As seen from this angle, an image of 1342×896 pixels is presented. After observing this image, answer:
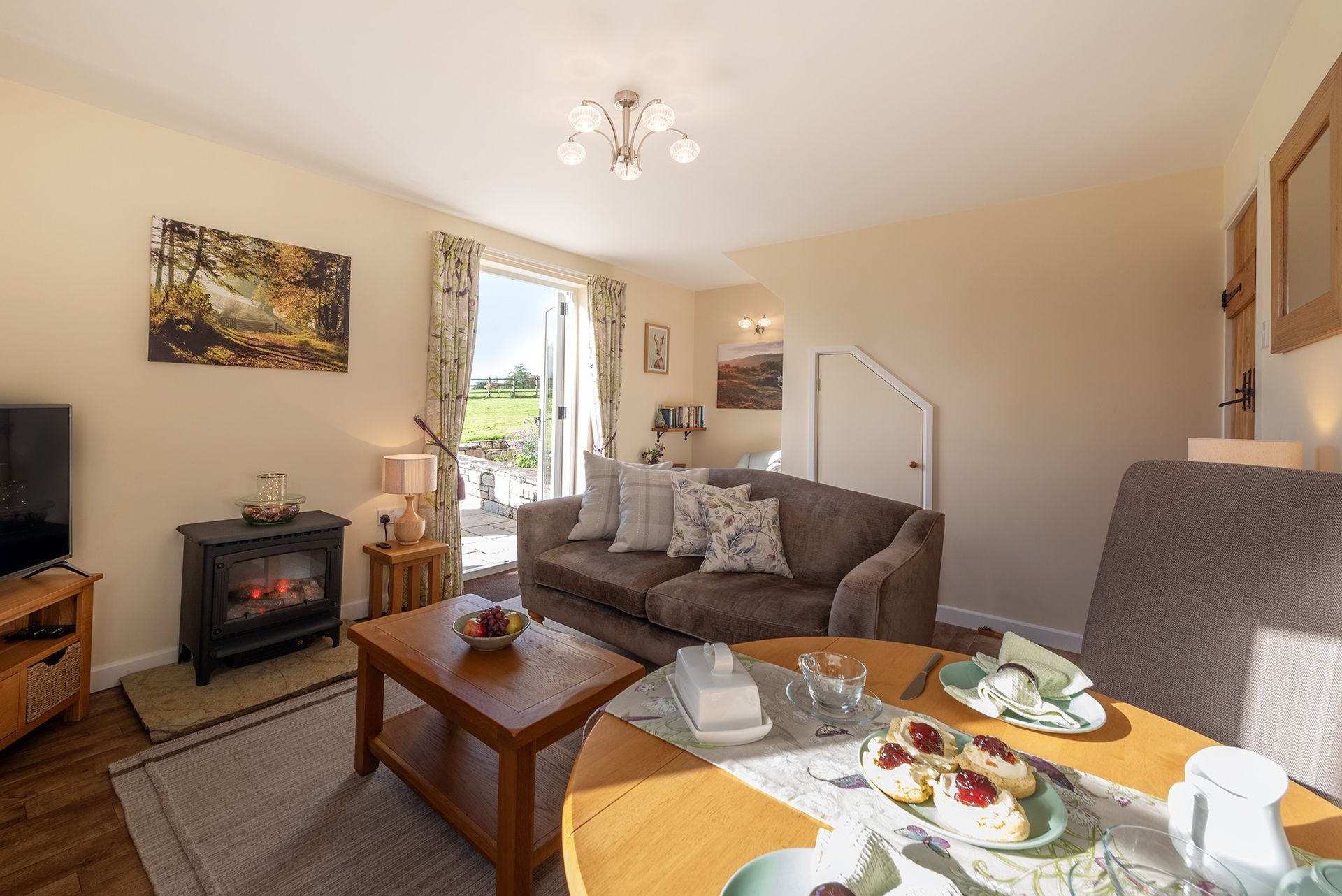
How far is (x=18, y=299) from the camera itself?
2.30 meters

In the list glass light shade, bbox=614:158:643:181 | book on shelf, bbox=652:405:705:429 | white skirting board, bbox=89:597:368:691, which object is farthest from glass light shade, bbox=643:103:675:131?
book on shelf, bbox=652:405:705:429

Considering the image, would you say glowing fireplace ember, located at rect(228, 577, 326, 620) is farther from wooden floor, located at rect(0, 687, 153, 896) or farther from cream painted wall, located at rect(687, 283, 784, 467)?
cream painted wall, located at rect(687, 283, 784, 467)

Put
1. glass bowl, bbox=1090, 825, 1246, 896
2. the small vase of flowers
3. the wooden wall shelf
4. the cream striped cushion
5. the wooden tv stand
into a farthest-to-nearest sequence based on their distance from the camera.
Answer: the wooden wall shelf → the small vase of flowers → the cream striped cushion → the wooden tv stand → glass bowl, bbox=1090, 825, 1246, 896

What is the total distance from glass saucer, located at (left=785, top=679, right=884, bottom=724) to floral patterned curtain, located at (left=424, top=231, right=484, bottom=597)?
10.1ft

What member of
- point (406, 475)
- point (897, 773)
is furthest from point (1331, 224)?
point (406, 475)

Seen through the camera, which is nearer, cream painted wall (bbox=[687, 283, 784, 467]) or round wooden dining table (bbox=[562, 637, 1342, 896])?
round wooden dining table (bbox=[562, 637, 1342, 896])

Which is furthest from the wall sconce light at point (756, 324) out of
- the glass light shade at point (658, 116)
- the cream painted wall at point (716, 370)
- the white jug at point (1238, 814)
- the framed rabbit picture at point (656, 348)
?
the white jug at point (1238, 814)

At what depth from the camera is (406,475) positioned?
329 centimetres

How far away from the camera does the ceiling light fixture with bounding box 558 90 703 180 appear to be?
6.71 feet

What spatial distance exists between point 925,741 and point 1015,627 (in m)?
3.10

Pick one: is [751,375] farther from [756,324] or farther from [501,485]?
[501,485]

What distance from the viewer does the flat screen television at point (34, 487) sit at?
6.81 ft

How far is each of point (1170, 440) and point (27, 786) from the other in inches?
200

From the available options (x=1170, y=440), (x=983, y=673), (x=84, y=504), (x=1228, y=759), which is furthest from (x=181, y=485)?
(x=1170, y=440)
